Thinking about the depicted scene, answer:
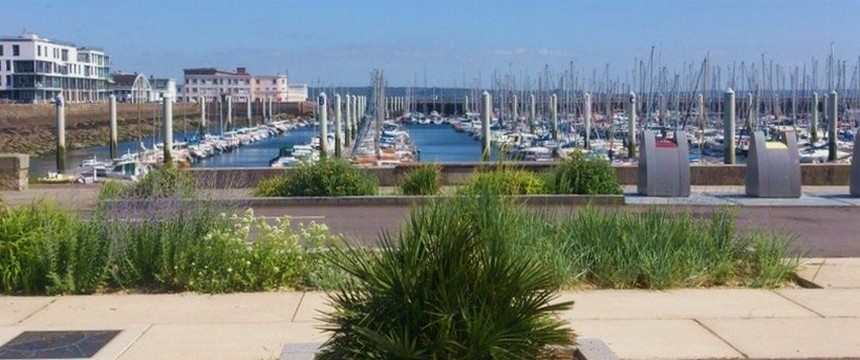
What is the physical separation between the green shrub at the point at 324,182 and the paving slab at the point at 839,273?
35.6ft

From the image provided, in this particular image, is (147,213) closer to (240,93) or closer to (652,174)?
(652,174)

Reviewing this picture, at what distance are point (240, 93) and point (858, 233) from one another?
592ft

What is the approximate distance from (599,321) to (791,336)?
165cm

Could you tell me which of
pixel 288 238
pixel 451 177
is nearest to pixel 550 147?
pixel 451 177

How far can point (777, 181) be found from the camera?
22.6 meters

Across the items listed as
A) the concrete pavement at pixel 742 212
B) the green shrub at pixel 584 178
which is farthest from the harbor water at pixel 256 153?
the concrete pavement at pixel 742 212

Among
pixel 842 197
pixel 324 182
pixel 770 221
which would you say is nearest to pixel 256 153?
pixel 324 182

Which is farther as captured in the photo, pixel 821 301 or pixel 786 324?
pixel 821 301

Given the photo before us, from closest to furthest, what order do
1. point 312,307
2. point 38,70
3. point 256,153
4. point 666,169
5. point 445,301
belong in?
point 445,301, point 312,307, point 666,169, point 256,153, point 38,70

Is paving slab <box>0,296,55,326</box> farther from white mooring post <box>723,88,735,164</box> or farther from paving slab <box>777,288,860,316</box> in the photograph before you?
white mooring post <box>723,88,735,164</box>

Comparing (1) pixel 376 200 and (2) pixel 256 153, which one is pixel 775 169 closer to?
(1) pixel 376 200

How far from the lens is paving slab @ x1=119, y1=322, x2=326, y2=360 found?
9125 millimetres

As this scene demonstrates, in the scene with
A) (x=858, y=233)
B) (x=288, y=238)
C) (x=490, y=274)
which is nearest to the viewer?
(x=490, y=274)

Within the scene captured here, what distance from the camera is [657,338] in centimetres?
965
